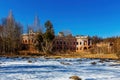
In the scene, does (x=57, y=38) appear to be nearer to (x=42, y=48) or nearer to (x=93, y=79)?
(x=42, y=48)

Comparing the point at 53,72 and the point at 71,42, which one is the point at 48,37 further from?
the point at 53,72

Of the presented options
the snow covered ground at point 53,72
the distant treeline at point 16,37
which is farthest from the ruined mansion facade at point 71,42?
the snow covered ground at point 53,72

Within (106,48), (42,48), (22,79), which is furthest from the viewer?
(106,48)

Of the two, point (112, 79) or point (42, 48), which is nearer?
point (112, 79)

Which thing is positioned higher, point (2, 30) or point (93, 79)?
point (2, 30)

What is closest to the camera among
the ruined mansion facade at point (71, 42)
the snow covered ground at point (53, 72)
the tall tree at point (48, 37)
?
the snow covered ground at point (53, 72)

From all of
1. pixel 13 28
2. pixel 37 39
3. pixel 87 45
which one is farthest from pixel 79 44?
pixel 13 28

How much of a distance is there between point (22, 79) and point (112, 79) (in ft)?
13.3

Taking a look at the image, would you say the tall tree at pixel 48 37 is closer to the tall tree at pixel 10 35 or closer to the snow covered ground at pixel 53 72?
the tall tree at pixel 10 35

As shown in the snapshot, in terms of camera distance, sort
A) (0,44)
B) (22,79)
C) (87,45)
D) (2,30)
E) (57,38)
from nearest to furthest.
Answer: (22,79), (0,44), (2,30), (57,38), (87,45)

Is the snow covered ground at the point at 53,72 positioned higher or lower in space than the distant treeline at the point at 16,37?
lower

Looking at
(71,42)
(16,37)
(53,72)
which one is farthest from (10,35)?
(71,42)

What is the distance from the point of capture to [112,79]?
10.6 metres

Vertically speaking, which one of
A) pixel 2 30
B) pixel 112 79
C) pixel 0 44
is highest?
pixel 2 30
